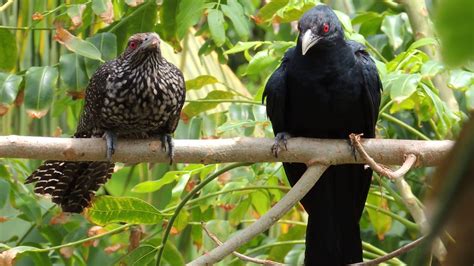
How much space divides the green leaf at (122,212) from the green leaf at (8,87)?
549mm

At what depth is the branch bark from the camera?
2.37m

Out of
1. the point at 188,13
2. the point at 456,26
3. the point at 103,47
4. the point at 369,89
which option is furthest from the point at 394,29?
the point at 456,26

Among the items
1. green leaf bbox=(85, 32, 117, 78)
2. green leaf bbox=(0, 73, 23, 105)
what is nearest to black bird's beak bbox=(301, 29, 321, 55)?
green leaf bbox=(85, 32, 117, 78)

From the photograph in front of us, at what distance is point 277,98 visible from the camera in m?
2.87

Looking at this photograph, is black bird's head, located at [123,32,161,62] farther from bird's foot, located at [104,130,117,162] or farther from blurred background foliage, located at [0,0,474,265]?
bird's foot, located at [104,130,117,162]

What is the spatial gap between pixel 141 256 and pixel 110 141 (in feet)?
2.44

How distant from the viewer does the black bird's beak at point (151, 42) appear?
9.47ft

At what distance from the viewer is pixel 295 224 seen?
3.65 metres

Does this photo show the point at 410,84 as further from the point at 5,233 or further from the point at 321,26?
the point at 5,233

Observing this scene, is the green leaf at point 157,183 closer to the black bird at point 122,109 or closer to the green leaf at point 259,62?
the black bird at point 122,109

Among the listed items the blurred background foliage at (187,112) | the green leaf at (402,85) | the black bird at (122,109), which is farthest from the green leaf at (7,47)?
the green leaf at (402,85)

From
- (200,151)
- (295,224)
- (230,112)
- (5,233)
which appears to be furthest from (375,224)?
(5,233)

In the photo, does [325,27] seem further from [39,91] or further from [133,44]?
[39,91]

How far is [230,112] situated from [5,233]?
1878 millimetres
